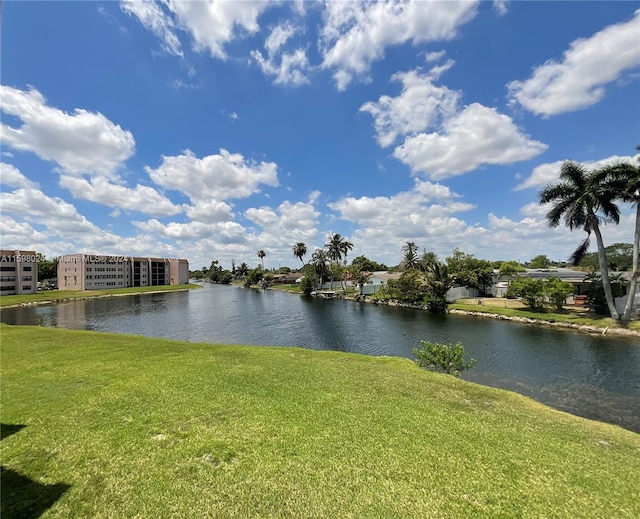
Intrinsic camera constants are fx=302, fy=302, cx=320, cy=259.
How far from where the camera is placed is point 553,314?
3544cm

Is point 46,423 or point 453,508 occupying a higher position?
point 46,423

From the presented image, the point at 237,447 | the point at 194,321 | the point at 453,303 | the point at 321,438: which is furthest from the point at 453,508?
the point at 453,303

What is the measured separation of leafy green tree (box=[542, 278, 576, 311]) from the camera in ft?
120

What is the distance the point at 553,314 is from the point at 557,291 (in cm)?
316

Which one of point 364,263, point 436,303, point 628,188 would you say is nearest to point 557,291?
point 628,188

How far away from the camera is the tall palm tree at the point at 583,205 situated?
30.5 metres

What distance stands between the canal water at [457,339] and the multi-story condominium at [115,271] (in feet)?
117

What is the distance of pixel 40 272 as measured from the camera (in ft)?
302

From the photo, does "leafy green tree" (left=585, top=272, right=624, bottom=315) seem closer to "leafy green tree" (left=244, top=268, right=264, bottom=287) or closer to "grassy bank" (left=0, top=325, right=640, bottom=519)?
"grassy bank" (left=0, top=325, right=640, bottom=519)

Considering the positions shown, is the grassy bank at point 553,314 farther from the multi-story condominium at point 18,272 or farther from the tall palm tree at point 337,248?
the multi-story condominium at point 18,272

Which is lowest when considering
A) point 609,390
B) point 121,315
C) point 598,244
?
point 609,390

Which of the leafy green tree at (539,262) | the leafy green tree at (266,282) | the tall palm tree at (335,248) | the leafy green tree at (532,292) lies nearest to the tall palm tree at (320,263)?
the tall palm tree at (335,248)

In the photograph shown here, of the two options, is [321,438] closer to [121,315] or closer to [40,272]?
[121,315]

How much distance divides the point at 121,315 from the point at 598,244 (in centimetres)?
6038
